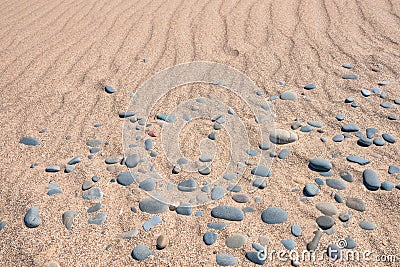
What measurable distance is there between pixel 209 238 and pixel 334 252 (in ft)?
1.78

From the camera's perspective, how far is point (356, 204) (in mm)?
1765

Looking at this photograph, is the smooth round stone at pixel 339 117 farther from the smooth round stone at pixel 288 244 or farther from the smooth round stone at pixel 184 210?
the smooth round stone at pixel 184 210

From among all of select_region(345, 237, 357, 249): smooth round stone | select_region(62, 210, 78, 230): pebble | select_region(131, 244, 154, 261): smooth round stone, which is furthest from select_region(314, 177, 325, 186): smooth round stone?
select_region(62, 210, 78, 230): pebble

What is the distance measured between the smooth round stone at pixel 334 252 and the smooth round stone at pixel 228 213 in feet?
1.33

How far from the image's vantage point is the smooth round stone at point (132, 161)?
2.10 m

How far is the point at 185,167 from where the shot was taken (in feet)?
6.83

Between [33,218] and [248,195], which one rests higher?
[33,218]

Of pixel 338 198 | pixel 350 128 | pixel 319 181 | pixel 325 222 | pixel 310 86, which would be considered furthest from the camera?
pixel 310 86

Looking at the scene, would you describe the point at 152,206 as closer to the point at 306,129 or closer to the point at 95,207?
the point at 95,207

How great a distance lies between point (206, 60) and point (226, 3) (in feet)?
4.32

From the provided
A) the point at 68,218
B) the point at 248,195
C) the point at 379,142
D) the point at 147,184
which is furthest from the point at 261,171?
the point at 68,218

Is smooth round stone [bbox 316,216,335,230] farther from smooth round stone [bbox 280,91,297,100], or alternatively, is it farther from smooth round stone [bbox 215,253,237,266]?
smooth round stone [bbox 280,91,297,100]

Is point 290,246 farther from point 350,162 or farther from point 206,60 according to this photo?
point 206,60

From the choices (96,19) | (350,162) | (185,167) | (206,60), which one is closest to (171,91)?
(206,60)
